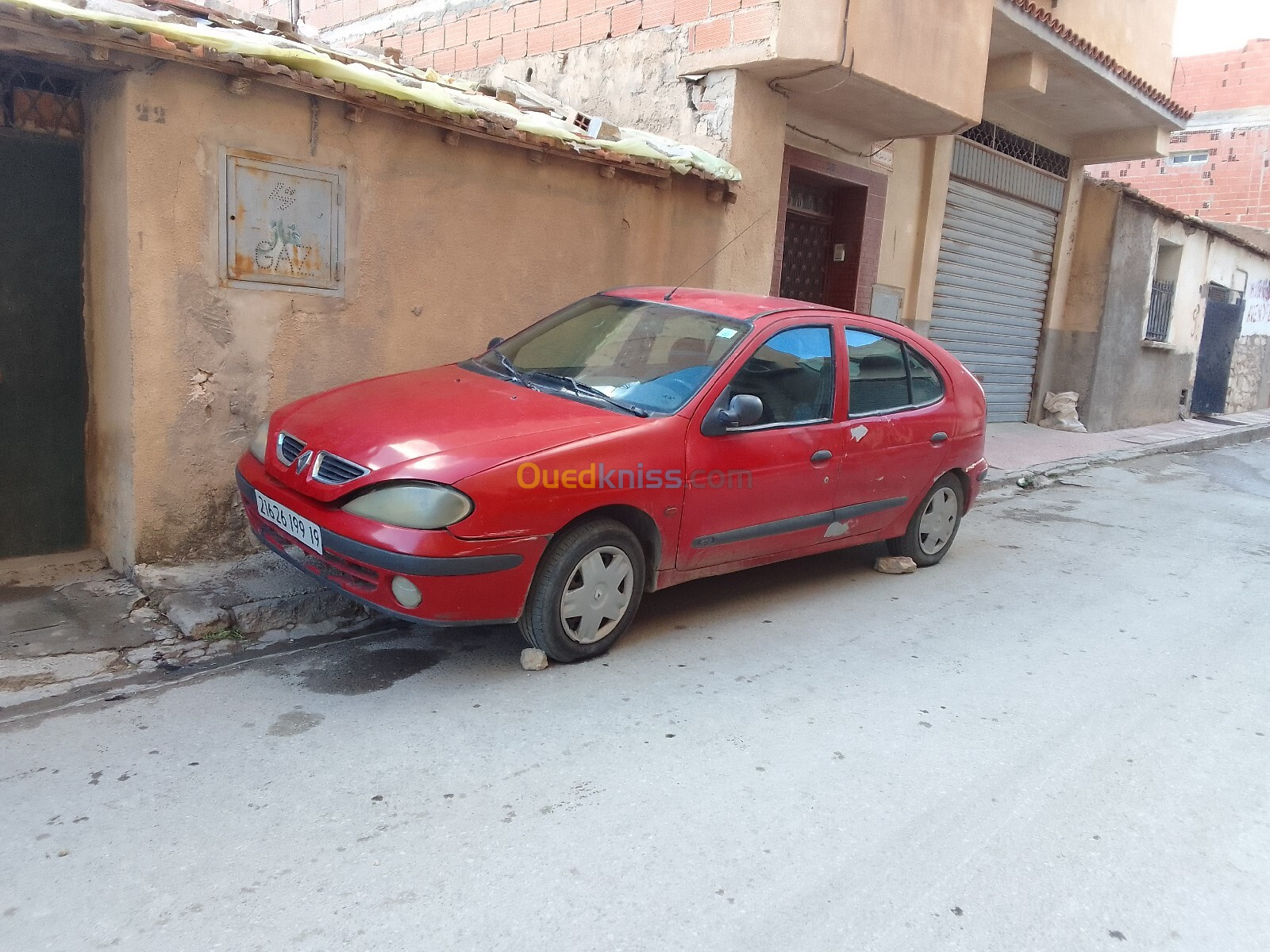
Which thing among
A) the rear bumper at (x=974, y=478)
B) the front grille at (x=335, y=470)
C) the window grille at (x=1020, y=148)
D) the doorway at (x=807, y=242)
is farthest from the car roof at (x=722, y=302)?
the window grille at (x=1020, y=148)

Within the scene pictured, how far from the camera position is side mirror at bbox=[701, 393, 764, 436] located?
4.24m

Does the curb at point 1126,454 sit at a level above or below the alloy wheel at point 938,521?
below

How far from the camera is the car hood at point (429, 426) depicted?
3.62m

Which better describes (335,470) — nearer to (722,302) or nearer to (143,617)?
(143,617)

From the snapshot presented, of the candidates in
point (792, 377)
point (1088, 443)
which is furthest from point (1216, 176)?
point (792, 377)

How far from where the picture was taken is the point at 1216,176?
23.2 meters

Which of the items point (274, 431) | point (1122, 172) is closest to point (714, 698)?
point (274, 431)

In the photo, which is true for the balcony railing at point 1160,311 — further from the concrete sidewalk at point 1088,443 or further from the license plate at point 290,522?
the license plate at point 290,522

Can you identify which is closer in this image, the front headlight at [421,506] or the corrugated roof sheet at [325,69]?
the front headlight at [421,506]

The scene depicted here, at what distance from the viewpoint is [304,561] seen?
3861 millimetres

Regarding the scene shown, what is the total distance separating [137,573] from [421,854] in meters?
2.84

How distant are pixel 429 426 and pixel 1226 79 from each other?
Answer: 2677 cm

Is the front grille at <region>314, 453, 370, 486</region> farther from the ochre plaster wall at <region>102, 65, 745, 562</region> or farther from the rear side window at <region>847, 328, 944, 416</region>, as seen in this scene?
the rear side window at <region>847, 328, 944, 416</region>

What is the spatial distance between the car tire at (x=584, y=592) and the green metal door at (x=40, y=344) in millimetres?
2976
